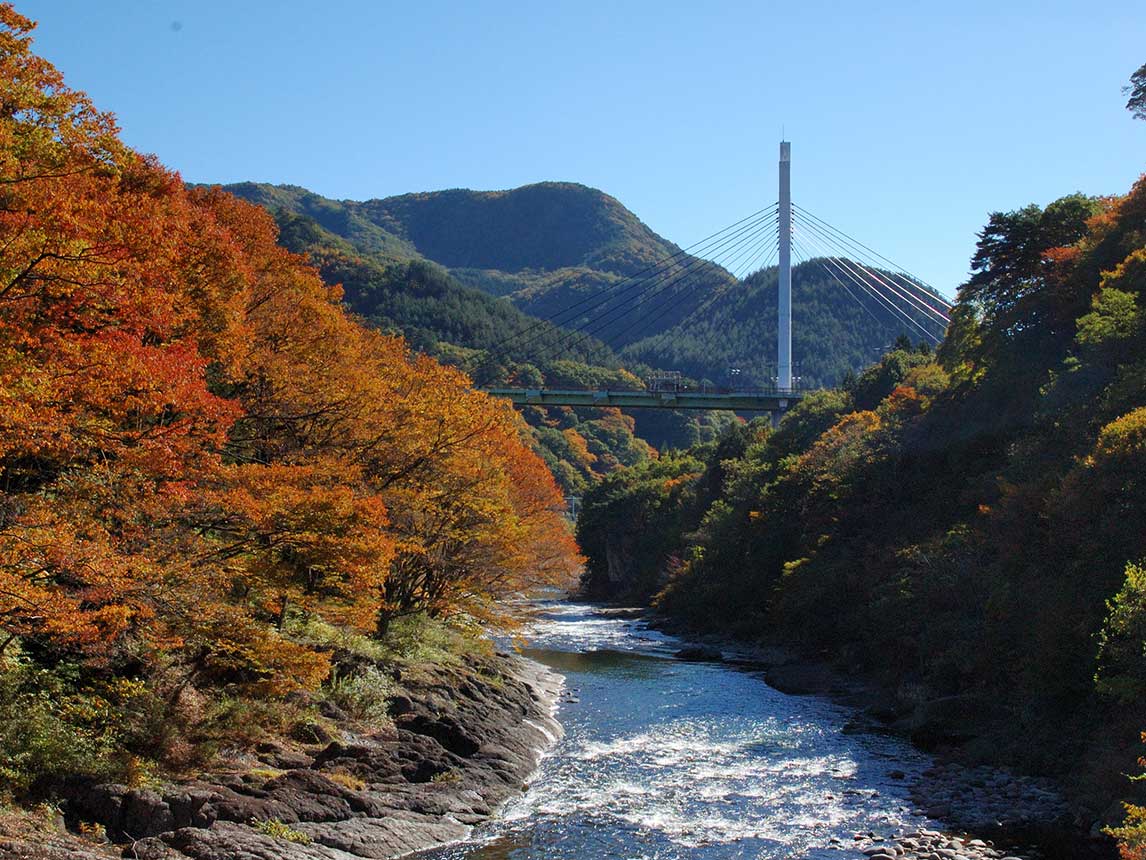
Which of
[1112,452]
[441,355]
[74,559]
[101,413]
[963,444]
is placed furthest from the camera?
[441,355]

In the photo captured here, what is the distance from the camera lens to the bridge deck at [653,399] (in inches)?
3159

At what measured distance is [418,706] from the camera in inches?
994

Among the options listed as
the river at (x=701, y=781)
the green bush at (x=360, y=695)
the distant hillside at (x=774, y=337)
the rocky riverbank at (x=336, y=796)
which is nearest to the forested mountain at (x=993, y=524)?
the river at (x=701, y=781)

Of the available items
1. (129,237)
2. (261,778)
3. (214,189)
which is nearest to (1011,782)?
(261,778)

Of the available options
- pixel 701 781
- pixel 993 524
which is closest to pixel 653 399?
pixel 993 524

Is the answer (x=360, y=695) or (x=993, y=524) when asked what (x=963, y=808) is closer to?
(x=993, y=524)

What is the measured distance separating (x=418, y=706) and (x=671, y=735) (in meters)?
7.10

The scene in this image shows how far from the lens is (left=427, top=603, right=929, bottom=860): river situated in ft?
60.3

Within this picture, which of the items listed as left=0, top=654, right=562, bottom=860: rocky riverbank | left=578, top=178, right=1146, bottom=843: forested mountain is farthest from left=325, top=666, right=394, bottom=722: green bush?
left=578, top=178, right=1146, bottom=843: forested mountain

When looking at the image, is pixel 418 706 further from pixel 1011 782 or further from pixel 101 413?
pixel 1011 782

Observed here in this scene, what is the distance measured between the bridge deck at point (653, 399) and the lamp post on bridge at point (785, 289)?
9.42 feet

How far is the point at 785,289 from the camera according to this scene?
75.9m

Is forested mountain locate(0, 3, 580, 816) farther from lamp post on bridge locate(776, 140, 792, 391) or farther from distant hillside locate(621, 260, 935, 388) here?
distant hillside locate(621, 260, 935, 388)

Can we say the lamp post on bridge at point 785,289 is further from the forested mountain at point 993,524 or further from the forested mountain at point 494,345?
the forested mountain at point 494,345
